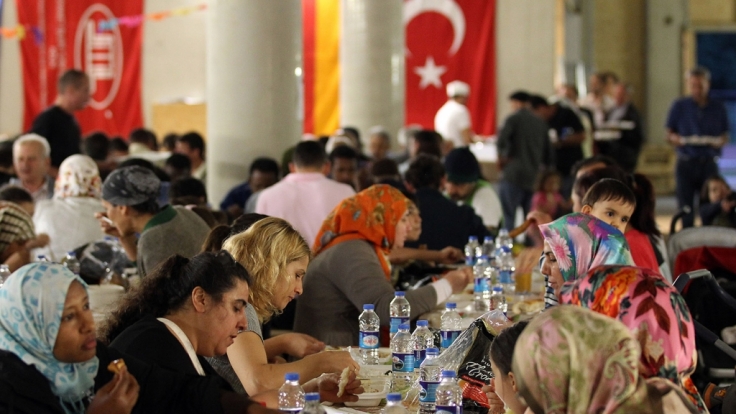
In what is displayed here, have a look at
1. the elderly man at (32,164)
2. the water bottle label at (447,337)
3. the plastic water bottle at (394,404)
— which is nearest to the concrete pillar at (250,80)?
the elderly man at (32,164)

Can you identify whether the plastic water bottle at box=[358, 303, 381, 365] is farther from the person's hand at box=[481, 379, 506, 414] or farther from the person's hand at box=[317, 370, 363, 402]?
the person's hand at box=[481, 379, 506, 414]

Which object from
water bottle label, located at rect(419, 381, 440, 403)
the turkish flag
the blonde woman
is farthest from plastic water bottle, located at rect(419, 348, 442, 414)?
the turkish flag

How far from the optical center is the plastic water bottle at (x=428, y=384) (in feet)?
10.7

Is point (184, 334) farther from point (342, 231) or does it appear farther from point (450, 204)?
point (450, 204)

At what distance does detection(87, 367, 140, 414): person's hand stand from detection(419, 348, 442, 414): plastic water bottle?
3.19 ft

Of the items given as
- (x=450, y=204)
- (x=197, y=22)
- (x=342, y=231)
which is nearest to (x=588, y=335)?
(x=342, y=231)

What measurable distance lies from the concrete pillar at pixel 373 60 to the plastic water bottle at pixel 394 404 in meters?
8.87

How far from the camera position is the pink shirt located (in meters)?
6.63

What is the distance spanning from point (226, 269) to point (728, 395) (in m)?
1.91

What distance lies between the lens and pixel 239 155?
27.1ft

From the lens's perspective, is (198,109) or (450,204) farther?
(198,109)

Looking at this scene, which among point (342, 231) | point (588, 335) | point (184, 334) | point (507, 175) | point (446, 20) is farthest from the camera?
point (446, 20)

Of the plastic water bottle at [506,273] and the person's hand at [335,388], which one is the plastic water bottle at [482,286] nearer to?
the plastic water bottle at [506,273]

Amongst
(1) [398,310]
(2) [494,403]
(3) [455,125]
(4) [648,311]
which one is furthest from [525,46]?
(4) [648,311]
